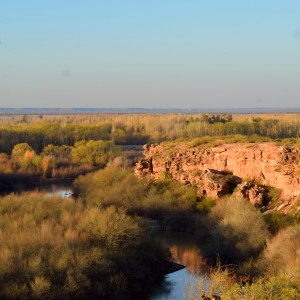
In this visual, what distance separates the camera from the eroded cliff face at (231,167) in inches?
1272

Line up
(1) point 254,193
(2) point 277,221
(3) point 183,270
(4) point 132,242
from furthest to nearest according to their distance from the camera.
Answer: (1) point 254,193, (2) point 277,221, (3) point 183,270, (4) point 132,242

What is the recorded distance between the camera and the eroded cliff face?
106 ft

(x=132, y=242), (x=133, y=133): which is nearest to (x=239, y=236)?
(x=132, y=242)

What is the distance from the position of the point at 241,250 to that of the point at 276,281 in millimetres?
13021

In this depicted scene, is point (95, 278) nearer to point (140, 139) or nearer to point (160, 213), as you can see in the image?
point (160, 213)

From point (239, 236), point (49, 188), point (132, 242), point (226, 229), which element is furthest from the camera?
point (49, 188)

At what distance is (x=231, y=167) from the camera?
36.9 metres

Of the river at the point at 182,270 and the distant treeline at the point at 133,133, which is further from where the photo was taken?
the distant treeline at the point at 133,133

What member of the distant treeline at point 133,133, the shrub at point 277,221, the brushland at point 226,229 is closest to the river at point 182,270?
the brushland at point 226,229

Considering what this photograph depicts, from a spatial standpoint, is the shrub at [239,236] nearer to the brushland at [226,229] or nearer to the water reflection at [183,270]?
the brushland at [226,229]

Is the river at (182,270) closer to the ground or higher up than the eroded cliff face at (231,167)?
closer to the ground

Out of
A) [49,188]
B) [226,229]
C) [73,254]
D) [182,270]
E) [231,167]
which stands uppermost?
[231,167]

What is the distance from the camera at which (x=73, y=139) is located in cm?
8912

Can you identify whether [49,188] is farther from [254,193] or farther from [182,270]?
[182,270]
